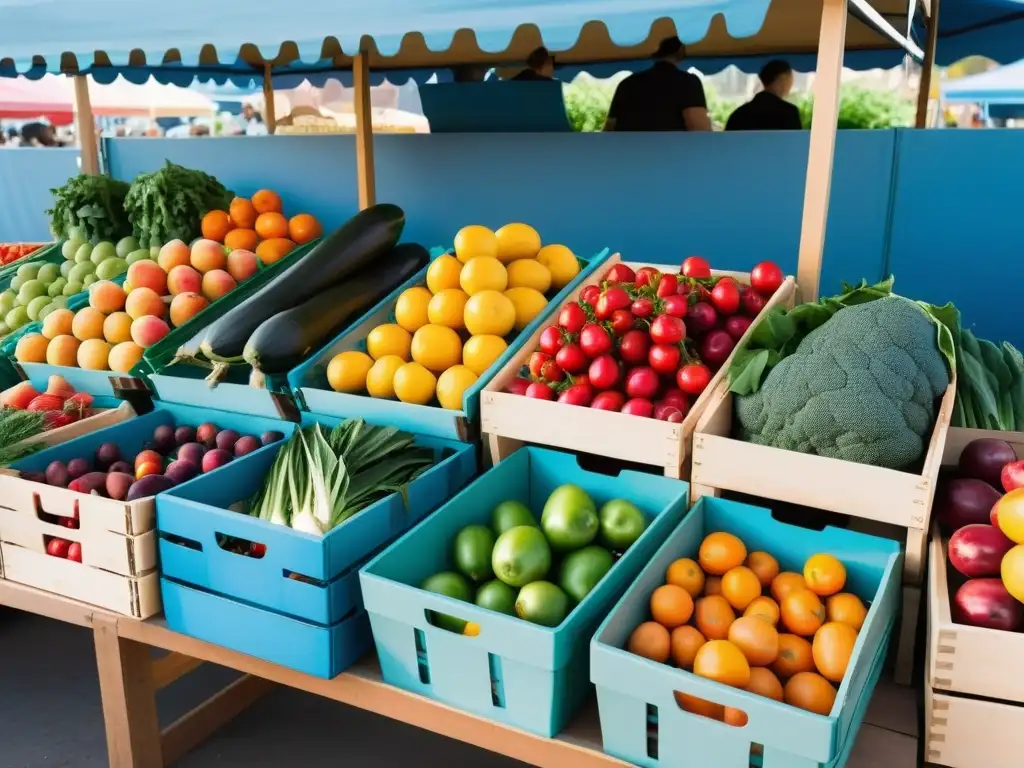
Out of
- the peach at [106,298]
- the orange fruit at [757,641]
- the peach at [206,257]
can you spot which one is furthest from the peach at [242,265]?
the orange fruit at [757,641]

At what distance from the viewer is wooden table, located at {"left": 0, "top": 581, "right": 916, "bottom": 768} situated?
52.6 inches

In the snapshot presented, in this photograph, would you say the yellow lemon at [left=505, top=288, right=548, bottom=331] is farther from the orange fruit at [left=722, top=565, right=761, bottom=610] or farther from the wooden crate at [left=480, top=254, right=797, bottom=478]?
the orange fruit at [left=722, top=565, right=761, bottom=610]

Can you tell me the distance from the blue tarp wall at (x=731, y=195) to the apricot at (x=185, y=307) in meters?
1.99

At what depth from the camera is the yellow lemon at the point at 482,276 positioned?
2.16 m

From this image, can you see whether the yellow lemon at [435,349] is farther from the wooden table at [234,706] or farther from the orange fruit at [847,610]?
the orange fruit at [847,610]

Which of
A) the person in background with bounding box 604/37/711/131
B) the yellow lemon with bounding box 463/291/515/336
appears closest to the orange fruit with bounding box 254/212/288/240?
the yellow lemon with bounding box 463/291/515/336

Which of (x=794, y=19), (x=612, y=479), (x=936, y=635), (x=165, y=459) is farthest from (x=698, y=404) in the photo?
(x=794, y=19)

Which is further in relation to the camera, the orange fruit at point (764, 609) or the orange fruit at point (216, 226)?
the orange fruit at point (216, 226)

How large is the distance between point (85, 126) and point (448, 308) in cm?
286

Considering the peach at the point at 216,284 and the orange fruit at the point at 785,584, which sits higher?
the peach at the point at 216,284

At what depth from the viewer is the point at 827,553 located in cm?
152

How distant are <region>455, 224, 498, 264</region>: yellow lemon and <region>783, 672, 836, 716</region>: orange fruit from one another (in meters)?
1.34

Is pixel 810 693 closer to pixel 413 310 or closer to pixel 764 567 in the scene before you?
pixel 764 567

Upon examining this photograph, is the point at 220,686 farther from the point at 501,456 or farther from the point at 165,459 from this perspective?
the point at 501,456
